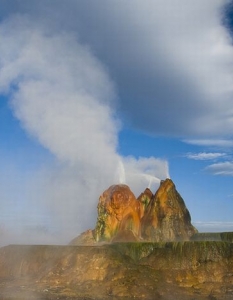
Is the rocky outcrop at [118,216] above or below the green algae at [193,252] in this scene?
above

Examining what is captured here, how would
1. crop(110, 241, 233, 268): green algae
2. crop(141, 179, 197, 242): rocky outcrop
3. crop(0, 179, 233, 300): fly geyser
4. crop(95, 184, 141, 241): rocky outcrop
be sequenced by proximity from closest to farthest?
crop(0, 179, 233, 300): fly geyser < crop(110, 241, 233, 268): green algae < crop(141, 179, 197, 242): rocky outcrop < crop(95, 184, 141, 241): rocky outcrop

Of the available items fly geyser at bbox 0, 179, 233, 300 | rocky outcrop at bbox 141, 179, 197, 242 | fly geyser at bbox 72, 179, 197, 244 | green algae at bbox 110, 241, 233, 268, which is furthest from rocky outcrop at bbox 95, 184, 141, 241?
green algae at bbox 110, 241, 233, 268

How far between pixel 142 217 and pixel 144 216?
417mm

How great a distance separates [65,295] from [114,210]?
1944cm

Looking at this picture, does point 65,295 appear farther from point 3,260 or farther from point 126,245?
point 3,260

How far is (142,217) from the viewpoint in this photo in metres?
58.7

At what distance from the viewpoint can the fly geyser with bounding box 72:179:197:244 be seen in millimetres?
55875

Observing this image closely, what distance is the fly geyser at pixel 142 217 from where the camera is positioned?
55.9 metres

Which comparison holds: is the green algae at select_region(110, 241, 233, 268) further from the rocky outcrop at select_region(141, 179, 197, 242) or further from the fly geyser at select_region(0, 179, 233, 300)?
the rocky outcrop at select_region(141, 179, 197, 242)

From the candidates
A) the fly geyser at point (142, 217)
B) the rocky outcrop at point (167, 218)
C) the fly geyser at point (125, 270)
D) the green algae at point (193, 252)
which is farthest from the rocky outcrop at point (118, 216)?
the green algae at point (193, 252)

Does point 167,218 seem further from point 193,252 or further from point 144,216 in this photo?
point 193,252

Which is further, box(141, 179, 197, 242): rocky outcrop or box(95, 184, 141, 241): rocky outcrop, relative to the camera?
box(95, 184, 141, 241): rocky outcrop

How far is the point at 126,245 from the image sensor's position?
45844 mm

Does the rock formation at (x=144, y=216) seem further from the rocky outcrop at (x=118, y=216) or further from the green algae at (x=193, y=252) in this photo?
the green algae at (x=193, y=252)
